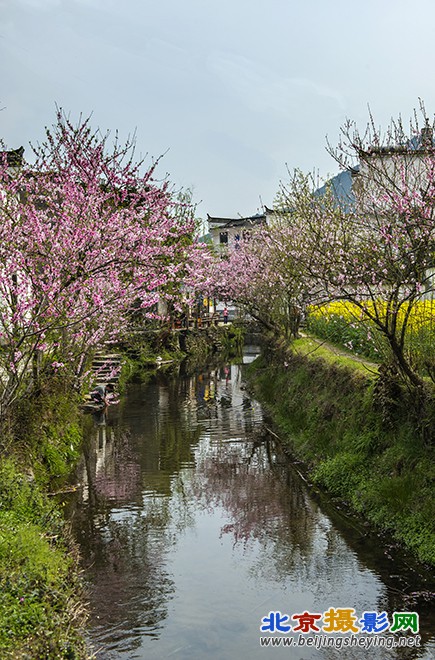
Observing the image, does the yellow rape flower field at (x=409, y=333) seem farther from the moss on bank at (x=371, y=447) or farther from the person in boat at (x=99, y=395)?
the person in boat at (x=99, y=395)

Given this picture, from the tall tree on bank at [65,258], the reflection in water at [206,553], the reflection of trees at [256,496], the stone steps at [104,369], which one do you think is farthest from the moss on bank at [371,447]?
the stone steps at [104,369]

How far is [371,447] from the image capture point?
16.7 meters

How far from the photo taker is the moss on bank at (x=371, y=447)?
13.6 m

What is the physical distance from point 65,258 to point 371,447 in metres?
8.68

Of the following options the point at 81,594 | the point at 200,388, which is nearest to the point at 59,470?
the point at 81,594

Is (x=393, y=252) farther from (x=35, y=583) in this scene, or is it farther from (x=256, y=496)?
(x=35, y=583)

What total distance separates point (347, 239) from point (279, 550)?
7.64 m

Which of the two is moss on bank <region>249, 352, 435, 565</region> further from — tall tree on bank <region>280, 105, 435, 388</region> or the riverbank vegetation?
→ the riverbank vegetation

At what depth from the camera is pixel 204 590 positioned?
12141 mm

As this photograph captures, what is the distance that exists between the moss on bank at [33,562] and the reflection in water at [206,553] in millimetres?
1092

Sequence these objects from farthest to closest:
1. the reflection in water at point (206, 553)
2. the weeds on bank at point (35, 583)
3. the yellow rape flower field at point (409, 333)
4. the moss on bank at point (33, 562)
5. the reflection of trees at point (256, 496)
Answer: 1. the yellow rape flower field at point (409, 333)
2. the reflection of trees at point (256, 496)
3. the reflection in water at point (206, 553)
4. the moss on bank at point (33, 562)
5. the weeds on bank at point (35, 583)

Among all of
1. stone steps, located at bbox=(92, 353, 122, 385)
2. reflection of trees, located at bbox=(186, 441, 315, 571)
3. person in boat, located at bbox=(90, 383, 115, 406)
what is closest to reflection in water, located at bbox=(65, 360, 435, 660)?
reflection of trees, located at bbox=(186, 441, 315, 571)

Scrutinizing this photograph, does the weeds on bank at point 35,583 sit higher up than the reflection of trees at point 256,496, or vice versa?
the weeds on bank at point 35,583

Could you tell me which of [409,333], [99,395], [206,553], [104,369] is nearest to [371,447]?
[409,333]
